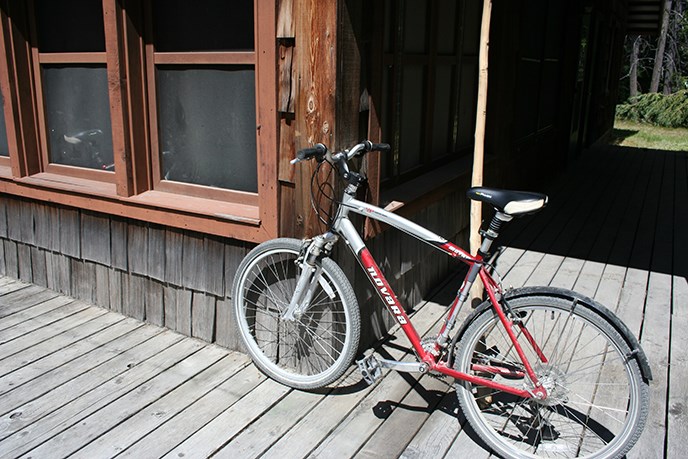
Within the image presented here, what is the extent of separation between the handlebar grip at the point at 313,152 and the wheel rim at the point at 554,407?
0.91 meters

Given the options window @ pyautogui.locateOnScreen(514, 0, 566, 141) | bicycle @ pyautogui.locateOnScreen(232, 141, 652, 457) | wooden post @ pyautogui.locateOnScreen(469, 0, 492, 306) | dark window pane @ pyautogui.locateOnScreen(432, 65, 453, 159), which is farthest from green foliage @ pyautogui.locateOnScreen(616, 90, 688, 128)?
wooden post @ pyautogui.locateOnScreen(469, 0, 492, 306)

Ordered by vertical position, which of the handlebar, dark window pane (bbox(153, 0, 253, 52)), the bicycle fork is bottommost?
the bicycle fork

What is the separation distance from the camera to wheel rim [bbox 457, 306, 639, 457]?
2152mm

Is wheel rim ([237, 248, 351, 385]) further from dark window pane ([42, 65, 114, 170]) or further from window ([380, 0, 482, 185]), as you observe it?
dark window pane ([42, 65, 114, 170])

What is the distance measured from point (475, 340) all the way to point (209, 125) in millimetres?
1681

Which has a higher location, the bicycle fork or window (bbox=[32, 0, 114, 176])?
window (bbox=[32, 0, 114, 176])

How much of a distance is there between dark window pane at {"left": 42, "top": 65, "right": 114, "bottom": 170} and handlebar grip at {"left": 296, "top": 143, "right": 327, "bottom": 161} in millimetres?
1561

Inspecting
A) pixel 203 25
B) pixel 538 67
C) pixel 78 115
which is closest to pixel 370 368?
pixel 203 25

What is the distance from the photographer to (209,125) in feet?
9.91

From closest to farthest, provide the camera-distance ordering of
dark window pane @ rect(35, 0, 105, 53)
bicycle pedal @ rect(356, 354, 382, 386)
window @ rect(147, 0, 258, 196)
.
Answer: bicycle pedal @ rect(356, 354, 382, 386)
window @ rect(147, 0, 258, 196)
dark window pane @ rect(35, 0, 105, 53)

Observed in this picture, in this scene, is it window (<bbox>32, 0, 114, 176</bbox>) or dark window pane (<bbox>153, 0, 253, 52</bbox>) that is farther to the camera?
window (<bbox>32, 0, 114, 176</bbox>)

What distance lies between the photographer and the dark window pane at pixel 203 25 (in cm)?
278

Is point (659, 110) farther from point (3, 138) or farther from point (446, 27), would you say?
point (3, 138)

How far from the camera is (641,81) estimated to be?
29.0 m
